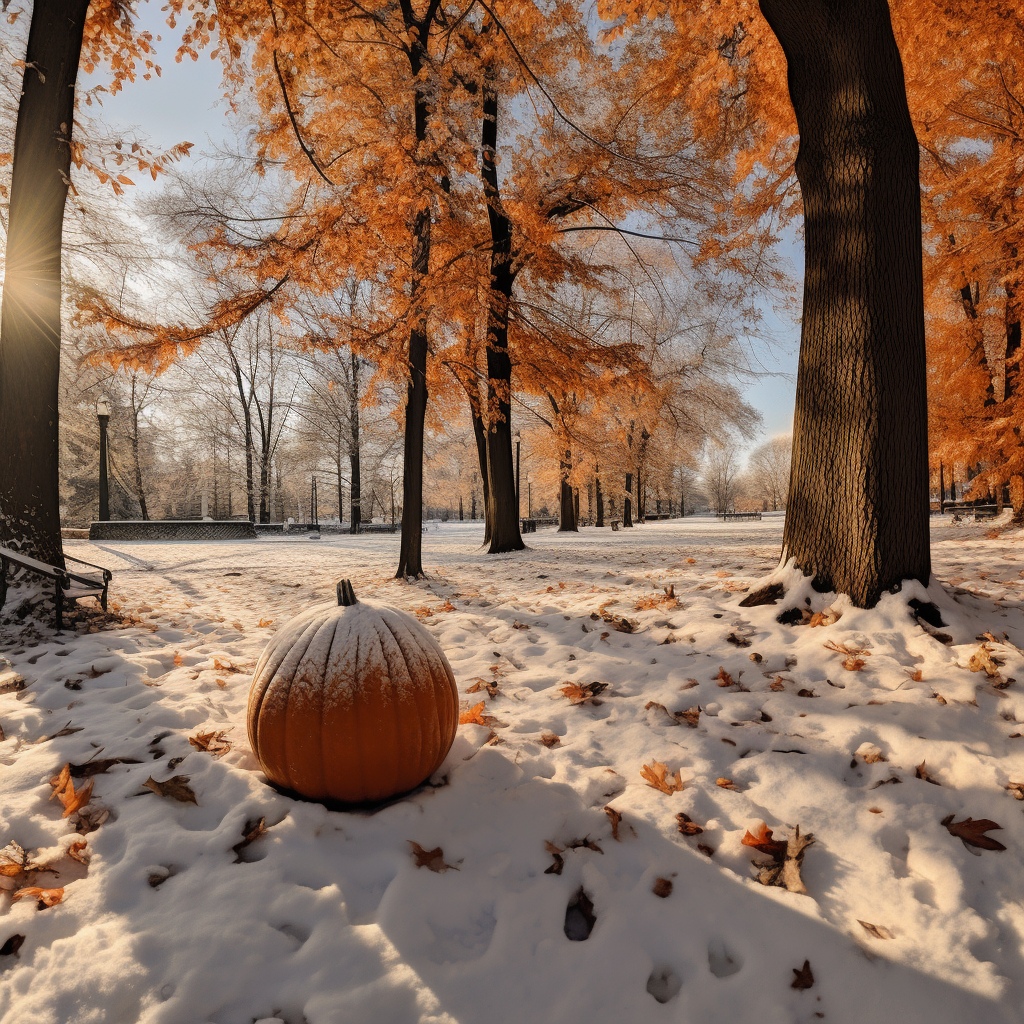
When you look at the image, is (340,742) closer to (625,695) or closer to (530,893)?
(530,893)

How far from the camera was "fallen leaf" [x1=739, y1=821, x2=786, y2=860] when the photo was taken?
1.86m

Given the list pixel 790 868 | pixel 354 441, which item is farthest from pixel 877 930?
pixel 354 441

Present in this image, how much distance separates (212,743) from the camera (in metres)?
2.54

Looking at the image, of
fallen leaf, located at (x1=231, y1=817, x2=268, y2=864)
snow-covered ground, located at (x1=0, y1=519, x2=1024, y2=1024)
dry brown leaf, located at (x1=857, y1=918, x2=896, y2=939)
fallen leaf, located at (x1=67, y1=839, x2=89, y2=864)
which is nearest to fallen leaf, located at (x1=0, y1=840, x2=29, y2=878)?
snow-covered ground, located at (x1=0, y1=519, x2=1024, y2=1024)

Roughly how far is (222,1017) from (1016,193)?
13.8m

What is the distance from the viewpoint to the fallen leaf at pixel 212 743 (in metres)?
2.49

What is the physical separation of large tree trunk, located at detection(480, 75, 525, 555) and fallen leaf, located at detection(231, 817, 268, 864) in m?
7.89

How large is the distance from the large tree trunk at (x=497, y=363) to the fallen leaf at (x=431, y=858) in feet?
26.1

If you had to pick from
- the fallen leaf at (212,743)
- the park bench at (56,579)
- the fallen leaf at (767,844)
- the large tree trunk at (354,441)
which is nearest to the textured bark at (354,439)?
the large tree trunk at (354,441)

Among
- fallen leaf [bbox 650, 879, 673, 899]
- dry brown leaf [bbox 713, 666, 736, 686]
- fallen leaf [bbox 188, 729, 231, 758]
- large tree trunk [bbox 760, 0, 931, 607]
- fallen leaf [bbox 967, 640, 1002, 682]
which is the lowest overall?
fallen leaf [bbox 650, 879, 673, 899]

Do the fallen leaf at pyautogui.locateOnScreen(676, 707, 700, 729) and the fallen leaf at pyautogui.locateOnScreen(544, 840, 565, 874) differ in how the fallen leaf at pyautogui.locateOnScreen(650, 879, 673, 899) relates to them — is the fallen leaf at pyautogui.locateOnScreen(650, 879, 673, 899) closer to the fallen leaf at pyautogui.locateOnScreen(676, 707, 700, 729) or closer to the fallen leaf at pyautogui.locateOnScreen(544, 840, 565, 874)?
the fallen leaf at pyautogui.locateOnScreen(544, 840, 565, 874)

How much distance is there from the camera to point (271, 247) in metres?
6.16

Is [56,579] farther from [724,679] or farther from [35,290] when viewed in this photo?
[724,679]

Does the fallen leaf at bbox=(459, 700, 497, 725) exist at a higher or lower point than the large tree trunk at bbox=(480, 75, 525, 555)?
lower
